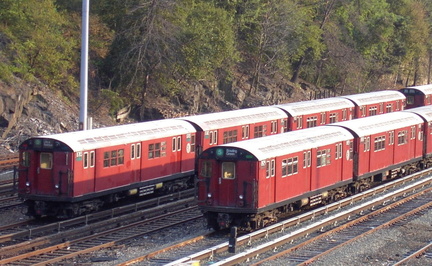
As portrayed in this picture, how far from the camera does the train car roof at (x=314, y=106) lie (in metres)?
32.8

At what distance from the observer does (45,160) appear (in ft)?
69.9

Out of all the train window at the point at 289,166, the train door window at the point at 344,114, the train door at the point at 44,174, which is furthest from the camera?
the train door window at the point at 344,114

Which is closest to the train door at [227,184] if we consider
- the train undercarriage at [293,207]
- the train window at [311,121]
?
the train undercarriage at [293,207]

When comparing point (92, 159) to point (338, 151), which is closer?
point (92, 159)

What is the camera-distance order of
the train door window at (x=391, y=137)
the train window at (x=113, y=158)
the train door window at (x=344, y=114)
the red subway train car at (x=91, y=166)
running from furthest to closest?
the train door window at (x=344, y=114)
the train door window at (x=391, y=137)
the train window at (x=113, y=158)
the red subway train car at (x=91, y=166)

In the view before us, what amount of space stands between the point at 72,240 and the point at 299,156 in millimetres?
7031

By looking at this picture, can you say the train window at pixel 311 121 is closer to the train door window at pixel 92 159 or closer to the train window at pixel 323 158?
the train window at pixel 323 158

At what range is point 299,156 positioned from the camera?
69.8 feet

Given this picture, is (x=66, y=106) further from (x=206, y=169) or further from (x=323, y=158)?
(x=206, y=169)

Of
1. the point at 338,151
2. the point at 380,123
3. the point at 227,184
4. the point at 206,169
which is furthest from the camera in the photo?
the point at 380,123

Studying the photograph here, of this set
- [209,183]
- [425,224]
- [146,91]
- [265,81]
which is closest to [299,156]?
[209,183]

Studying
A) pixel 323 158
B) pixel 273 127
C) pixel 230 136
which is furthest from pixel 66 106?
pixel 323 158

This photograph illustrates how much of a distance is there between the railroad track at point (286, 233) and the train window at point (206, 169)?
69.5 inches

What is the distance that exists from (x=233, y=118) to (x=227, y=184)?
29.5ft
